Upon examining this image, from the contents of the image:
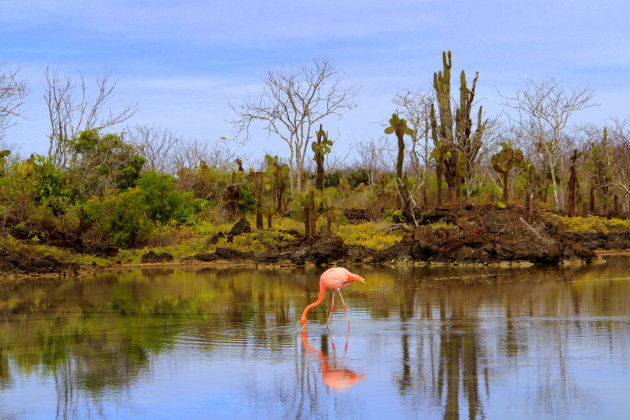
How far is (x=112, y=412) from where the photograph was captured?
7.96 metres

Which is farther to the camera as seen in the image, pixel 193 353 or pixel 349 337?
pixel 349 337

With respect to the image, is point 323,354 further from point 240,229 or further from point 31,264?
point 240,229

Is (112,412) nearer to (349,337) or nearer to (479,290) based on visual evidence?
(349,337)

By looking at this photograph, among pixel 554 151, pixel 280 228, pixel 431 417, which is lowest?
pixel 431 417

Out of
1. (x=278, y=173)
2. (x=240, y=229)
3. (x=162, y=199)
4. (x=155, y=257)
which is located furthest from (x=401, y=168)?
(x=155, y=257)

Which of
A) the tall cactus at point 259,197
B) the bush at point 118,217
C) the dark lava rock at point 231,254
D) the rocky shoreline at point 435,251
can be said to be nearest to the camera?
the rocky shoreline at point 435,251

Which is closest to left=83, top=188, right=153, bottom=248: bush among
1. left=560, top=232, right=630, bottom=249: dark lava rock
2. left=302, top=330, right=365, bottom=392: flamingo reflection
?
left=560, top=232, right=630, bottom=249: dark lava rock

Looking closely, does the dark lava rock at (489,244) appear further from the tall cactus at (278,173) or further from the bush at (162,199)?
the bush at (162,199)

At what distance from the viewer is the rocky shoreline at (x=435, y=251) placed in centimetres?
2675

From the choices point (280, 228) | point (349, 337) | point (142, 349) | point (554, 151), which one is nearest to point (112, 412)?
point (142, 349)

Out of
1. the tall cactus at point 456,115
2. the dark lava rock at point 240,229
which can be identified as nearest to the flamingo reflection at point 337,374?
the dark lava rock at point 240,229

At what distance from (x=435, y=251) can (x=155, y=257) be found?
9.52 metres

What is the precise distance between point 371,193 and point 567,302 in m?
30.7

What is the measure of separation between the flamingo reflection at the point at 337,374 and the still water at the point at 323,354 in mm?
20
